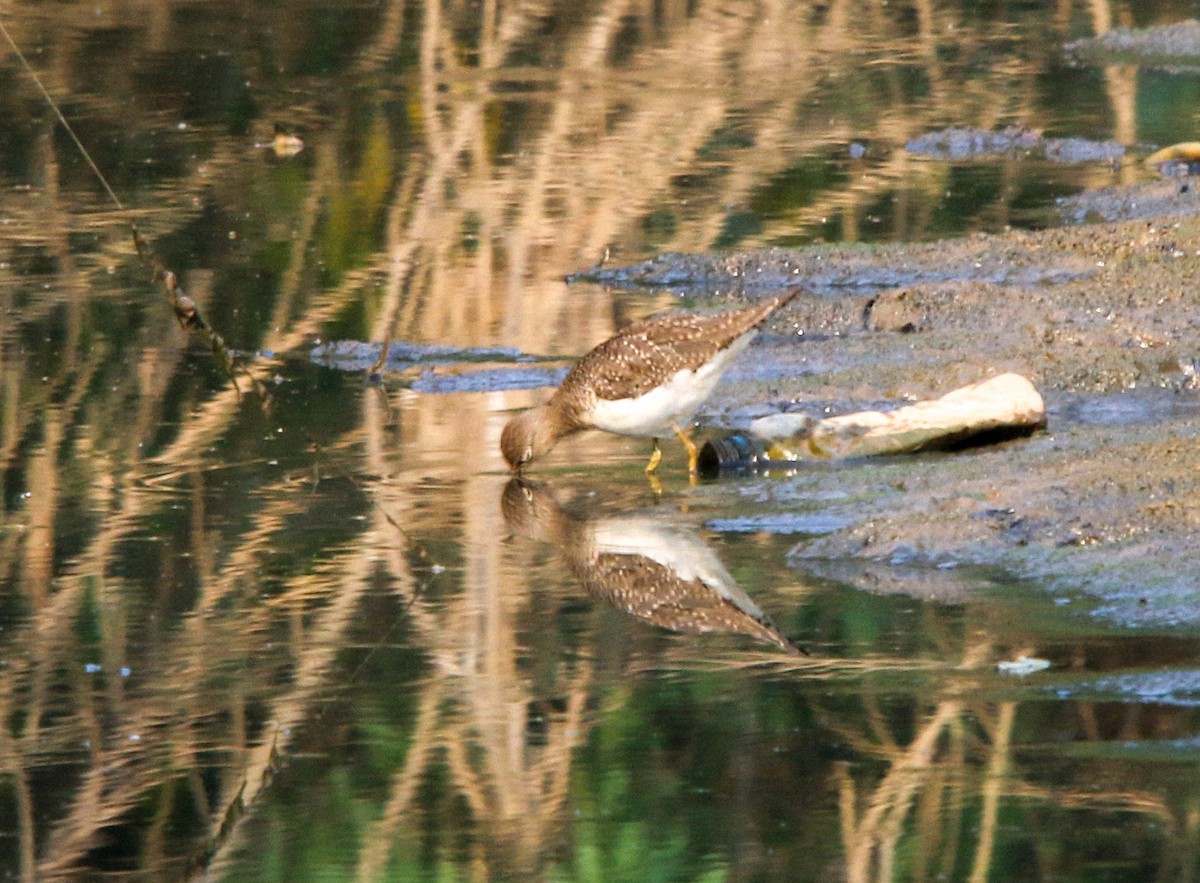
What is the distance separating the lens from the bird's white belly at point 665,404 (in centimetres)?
768

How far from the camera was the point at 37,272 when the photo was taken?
443 inches

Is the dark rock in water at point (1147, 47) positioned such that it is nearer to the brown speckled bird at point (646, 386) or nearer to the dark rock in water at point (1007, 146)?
the dark rock in water at point (1007, 146)

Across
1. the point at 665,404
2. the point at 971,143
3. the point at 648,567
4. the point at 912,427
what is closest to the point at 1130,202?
the point at 971,143

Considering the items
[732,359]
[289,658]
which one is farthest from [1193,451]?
[289,658]

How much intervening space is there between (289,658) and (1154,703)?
2.26 m

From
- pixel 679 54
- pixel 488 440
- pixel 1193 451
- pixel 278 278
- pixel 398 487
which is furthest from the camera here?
pixel 679 54

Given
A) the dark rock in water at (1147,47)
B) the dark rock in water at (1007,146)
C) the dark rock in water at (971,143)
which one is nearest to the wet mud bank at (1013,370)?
the dark rock in water at (1007,146)

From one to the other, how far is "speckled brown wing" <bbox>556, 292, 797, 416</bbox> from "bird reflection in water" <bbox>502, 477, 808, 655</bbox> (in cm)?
44

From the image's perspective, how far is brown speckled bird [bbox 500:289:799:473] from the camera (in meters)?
7.71

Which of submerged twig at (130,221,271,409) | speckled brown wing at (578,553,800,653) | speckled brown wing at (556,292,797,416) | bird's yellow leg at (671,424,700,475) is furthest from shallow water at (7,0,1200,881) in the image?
submerged twig at (130,221,271,409)

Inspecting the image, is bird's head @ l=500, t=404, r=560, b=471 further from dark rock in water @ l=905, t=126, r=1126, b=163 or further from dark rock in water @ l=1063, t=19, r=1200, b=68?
dark rock in water @ l=1063, t=19, r=1200, b=68

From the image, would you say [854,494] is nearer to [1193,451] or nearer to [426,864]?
[1193,451]

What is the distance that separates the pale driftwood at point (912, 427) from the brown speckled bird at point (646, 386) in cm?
29

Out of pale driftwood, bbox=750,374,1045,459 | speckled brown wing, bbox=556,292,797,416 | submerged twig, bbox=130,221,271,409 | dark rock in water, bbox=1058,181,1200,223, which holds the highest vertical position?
submerged twig, bbox=130,221,271,409
